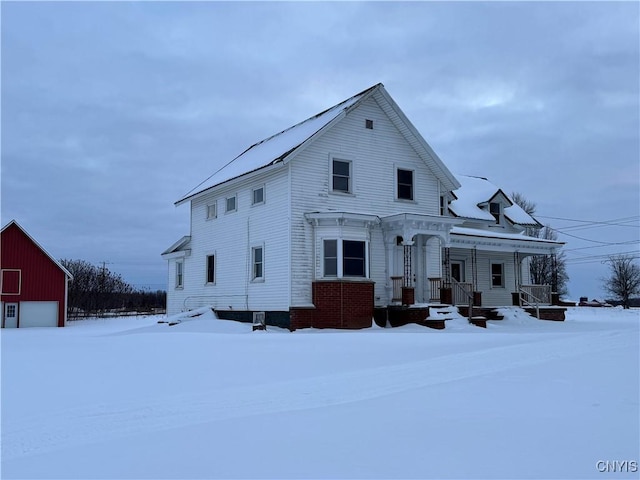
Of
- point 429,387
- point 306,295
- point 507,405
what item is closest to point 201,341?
point 306,295

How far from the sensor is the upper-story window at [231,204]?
26.3 meters

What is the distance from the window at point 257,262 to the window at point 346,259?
297cm

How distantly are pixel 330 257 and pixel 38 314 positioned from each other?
70.8ft

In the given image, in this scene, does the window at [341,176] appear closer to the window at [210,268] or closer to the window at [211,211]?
the window at [211,211]

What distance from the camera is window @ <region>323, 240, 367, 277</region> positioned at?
74.4ft

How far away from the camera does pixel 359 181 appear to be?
2425 centimetres

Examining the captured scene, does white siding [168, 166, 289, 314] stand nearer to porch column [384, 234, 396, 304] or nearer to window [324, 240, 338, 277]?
window [324, 240, 338, 277]

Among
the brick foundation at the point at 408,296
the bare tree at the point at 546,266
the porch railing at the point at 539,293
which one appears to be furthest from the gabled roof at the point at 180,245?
the bare tree at the point at 546,266

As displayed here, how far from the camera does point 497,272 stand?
3222 centimetres

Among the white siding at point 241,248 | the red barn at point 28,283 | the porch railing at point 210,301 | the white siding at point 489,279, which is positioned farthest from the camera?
the red barn at point 28,283

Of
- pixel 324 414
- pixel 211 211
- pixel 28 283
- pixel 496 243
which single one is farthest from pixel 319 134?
pixel 28 283

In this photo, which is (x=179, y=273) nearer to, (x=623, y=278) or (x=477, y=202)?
(x=477, y=202)

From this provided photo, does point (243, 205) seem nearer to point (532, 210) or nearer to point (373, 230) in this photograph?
point (373, 230)

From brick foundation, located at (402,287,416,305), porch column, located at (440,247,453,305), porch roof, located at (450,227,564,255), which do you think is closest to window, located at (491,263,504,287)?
porch roof, located at (450,227,564,255)
